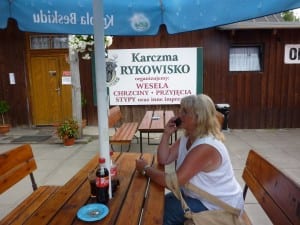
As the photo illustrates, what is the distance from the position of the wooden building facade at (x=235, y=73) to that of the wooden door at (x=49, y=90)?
0.32 metres

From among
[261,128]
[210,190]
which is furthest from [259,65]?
[210,190]

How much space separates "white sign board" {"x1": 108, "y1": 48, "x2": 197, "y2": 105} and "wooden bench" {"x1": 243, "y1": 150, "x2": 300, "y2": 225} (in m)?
5.53

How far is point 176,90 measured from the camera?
7.88m

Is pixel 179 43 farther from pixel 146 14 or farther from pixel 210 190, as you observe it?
pixel 210 190

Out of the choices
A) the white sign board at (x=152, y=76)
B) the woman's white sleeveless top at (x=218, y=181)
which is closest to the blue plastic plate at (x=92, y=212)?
the woman's white sleeveless top at (x=218, y=181)

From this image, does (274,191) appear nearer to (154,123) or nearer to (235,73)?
(154,123)

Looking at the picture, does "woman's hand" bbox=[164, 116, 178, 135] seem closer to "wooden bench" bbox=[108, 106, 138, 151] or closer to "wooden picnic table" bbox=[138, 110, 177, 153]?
"wooden picnic table" bbox=[138, 110, 177, 153]

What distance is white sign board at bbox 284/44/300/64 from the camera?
25.1ft

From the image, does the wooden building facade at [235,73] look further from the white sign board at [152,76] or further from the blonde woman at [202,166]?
the blonde woman at [202,166]

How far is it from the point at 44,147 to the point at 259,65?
576 cm

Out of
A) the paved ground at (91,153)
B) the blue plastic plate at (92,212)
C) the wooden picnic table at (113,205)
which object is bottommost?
the paved ground at (91,153)

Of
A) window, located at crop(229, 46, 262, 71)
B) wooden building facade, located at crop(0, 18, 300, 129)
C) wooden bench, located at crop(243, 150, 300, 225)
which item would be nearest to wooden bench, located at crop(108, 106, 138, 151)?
wooden building facade, located at crop(0, 18, 300, 129)

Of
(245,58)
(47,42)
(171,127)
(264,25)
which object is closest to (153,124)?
(171,127)

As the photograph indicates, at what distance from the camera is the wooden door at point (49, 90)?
8.25m
